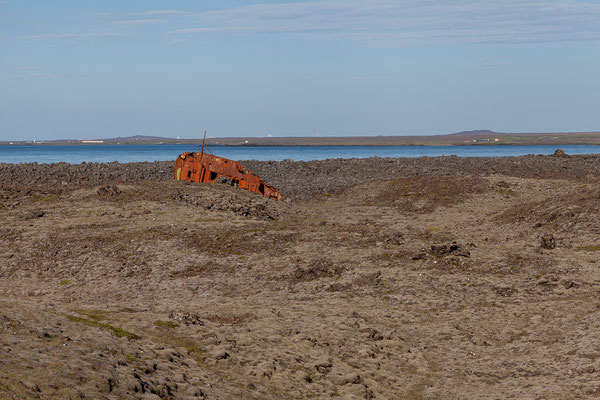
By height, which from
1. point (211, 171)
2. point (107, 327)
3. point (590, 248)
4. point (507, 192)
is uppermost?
point (211, 171)

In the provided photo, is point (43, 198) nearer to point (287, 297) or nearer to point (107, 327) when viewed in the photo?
point (287, 297)

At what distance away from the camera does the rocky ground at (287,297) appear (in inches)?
467

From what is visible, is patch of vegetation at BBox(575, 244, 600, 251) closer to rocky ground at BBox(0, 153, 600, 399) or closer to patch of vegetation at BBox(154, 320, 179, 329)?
rocky ground at BBox(0, 153, 600, 399)

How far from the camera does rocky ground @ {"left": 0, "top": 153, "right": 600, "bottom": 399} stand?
11.9 meters

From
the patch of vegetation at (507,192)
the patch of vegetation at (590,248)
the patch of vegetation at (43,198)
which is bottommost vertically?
the patch of vegetation at (590,248)

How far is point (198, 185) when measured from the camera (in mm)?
37312

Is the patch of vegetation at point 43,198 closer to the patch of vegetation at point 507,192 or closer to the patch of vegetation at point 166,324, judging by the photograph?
the patch of vegetation at point 166,324

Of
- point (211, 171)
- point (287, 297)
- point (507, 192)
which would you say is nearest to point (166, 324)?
point (287, 297)

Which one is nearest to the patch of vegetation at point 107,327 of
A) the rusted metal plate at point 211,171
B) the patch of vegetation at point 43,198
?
the patch of vegetation at point 43,198

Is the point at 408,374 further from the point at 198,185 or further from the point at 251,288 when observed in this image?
the point at 198,185

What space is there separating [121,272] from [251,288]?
5008mm

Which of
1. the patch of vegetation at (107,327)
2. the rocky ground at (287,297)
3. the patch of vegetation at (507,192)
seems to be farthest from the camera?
the patch of vegetation at (507,192)

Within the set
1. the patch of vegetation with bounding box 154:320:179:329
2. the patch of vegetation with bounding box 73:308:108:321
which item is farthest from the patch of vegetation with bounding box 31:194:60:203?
the patch of vegetation with bounding box 154:320:179:329

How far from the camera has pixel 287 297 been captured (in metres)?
19.0
